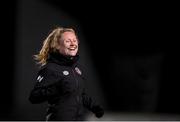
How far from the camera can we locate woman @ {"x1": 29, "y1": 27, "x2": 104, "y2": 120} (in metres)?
3.51

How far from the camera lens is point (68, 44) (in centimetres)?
356

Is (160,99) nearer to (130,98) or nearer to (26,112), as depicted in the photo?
(130,98)

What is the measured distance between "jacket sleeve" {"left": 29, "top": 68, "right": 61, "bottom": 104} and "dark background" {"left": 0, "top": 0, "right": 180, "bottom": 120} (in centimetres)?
592

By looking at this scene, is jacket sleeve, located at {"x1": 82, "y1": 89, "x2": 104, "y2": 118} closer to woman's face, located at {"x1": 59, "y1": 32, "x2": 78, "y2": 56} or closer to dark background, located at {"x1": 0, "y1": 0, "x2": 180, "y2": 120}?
woman's face, located at {"x1": 59, "y1": 32, "x2": 78, "y2": 56}

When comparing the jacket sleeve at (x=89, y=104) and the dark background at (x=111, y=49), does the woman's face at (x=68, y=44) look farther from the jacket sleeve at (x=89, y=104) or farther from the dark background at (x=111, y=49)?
the dark background at (x=111, y=49)

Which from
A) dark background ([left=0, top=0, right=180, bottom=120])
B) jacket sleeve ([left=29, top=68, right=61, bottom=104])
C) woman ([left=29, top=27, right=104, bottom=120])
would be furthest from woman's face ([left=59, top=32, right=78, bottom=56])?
dark background ([left=0, top=0, right=180, bottom=120])

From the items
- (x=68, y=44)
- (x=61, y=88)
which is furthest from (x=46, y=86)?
(x=68, y=44)

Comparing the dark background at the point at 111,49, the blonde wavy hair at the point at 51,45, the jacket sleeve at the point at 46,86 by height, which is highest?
the blonde wavy hair at the point at 51,45

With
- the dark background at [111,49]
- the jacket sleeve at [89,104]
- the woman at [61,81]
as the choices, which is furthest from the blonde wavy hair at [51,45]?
the dark background at [111,49]

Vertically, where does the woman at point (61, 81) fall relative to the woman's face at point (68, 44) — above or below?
below

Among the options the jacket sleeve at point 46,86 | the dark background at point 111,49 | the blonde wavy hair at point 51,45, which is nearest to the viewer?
the jacket sleeve at point 46,86

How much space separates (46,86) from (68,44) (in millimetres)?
315

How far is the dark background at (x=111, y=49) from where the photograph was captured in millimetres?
9703

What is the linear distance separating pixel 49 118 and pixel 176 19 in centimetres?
675
